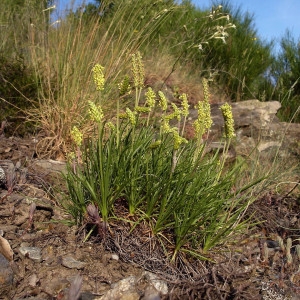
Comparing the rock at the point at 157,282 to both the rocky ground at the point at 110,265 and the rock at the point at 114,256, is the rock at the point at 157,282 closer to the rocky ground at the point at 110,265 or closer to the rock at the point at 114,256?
the rocky ground at the point at 110,265

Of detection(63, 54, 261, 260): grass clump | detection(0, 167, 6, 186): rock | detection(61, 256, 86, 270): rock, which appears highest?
detection(63, 54, 261, 260): grass clump

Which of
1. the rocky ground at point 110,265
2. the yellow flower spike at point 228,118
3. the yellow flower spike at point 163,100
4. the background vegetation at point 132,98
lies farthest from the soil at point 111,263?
the yellow flower spike at point 163,100

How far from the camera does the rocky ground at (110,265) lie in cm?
174

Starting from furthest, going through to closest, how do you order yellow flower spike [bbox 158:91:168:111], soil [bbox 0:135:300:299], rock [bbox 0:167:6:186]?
1. rock [bbox 0:167:6:186]
2. yellow flower spike [bbox 158:91:168:111]
3. soil [bbox 0:135:300:299]

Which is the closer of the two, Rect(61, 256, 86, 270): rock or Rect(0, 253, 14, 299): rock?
Rect(0, 253, 14, 299): rock

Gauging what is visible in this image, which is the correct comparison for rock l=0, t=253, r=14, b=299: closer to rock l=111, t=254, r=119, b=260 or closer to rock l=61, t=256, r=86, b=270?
rock l=61, t=256, r=86, b=270

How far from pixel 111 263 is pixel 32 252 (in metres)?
0.36

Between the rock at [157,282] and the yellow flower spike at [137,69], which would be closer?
the rock at [157,282]

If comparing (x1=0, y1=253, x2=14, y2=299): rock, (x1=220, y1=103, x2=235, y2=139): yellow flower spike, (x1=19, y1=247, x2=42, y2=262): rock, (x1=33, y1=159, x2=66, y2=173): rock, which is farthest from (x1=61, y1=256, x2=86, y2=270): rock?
(x1=33, y1=159, x2=66, y2=173): rock

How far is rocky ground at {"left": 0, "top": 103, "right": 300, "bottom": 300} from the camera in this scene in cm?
174

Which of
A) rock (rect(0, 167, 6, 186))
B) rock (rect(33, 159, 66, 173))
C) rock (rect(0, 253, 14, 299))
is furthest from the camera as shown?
rock (rect(33, 159, 66, 173))

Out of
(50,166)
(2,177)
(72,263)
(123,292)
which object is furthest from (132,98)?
(123,292)

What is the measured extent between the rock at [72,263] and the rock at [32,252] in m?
0.11

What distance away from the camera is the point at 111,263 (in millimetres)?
1967
